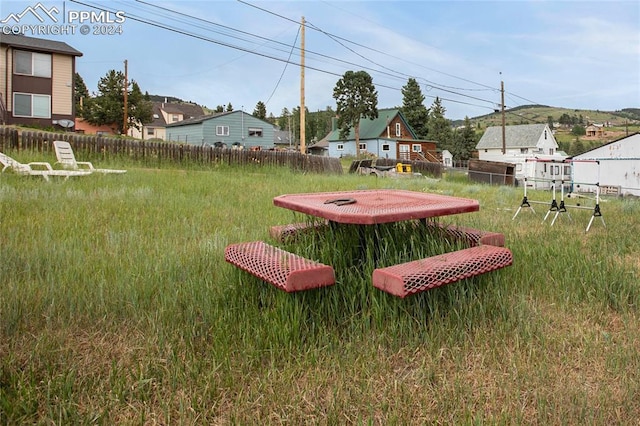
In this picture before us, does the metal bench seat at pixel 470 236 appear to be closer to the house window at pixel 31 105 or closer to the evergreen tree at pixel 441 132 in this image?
the house window at pixel 31 105

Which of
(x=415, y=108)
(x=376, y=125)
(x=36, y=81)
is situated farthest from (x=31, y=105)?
(x=415, y=108)

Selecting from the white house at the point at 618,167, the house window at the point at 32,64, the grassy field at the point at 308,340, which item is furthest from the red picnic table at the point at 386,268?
the house window at the point at 32,64

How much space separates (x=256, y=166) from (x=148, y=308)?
14.1 meters

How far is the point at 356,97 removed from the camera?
47031mm

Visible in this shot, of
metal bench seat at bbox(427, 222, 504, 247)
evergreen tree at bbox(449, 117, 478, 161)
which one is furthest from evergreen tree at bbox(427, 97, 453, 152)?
metal bench seat at bbox(427, 222, 504, 247)

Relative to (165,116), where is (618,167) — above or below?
below

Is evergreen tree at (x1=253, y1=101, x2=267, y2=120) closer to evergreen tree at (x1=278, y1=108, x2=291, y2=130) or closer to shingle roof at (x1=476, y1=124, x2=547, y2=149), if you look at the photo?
evergreen tree at (x1=278, y1=108, x2=291, y2=130)

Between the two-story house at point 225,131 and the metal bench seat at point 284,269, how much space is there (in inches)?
1602

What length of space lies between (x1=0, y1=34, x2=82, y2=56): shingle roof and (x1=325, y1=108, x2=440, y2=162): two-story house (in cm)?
3097

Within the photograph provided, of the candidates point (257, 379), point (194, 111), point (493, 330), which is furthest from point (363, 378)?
point (194, 111)

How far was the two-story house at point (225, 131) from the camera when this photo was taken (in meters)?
43.1

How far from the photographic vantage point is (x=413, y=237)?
121 inches

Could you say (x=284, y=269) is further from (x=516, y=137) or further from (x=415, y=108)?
(x=516, y=137)

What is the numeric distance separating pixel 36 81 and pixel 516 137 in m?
62.8
